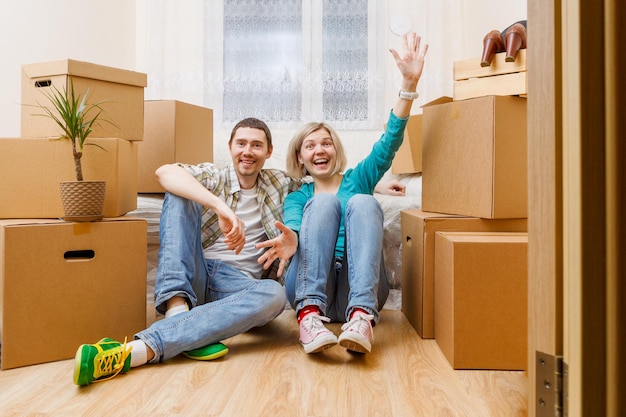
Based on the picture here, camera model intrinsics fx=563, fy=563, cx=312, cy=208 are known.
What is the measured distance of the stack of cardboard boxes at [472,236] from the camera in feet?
4.33

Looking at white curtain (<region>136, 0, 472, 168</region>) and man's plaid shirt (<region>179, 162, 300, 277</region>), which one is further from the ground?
white curtain (<region>136, 0, 472, 168</region>)

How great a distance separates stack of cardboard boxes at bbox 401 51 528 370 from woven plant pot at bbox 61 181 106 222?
0.88 meters

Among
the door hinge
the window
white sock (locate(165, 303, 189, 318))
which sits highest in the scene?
the window

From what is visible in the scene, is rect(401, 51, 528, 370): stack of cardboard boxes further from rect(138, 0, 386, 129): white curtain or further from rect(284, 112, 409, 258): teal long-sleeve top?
rect(138, 0, 386, 129): white curtain

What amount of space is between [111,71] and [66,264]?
62cm

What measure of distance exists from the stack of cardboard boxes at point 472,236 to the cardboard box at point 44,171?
0.88 metres

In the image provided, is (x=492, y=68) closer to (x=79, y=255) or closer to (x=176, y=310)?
(x=176, y=310)

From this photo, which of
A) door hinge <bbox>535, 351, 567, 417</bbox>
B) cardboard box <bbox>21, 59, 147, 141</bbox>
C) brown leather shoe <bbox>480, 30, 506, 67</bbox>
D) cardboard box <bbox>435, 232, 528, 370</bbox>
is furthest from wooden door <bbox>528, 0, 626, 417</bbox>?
cardboard box <bbox>21, 59, 147, 141</bbox>

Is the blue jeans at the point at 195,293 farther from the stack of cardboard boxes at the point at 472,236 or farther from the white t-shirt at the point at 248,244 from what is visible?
the stack of cardboard boxes at the point at 472,236

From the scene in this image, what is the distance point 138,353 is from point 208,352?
169 millimetres

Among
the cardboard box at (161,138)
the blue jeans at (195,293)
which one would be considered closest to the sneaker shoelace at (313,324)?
the blue jeans at (195,293)

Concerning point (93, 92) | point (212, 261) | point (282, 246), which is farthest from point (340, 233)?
point (93, 92)

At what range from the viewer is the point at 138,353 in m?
1.31

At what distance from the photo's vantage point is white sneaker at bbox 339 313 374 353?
1343 millimetres
